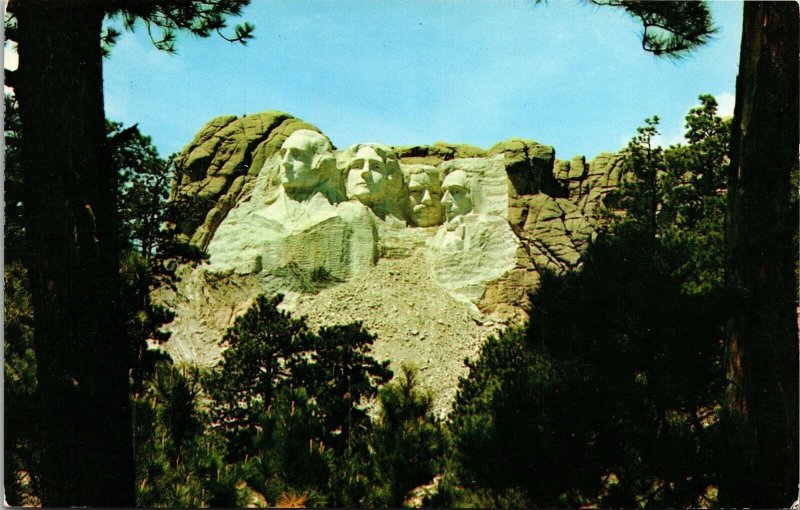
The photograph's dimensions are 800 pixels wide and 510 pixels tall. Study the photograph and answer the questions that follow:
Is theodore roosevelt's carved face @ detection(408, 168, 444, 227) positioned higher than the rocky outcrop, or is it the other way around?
the rocky outcrop

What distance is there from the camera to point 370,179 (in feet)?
42.3

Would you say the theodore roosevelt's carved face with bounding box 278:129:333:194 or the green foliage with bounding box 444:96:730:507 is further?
the theodore roosevelt's carved face with bounding box 278:129:333:194

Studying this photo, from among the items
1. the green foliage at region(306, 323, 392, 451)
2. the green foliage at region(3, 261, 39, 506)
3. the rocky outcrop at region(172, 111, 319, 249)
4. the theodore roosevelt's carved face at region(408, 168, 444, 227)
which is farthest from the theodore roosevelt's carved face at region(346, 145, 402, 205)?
the green foliage at region(3, 261, 39, 506)

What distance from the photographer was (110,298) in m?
3.81

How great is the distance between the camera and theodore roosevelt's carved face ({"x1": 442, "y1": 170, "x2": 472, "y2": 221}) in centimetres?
1278

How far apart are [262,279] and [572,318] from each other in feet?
22.8

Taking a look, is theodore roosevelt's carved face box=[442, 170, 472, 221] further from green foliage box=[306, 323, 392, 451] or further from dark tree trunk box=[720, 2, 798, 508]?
dark tree trunk box=[720, 2, 798, 508]

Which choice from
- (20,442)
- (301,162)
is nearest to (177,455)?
(20,442)

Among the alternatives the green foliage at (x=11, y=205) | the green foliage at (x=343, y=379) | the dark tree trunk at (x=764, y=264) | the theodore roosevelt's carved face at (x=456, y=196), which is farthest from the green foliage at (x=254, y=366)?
the theodore roosevelt's carved face at (x=456, y=196)

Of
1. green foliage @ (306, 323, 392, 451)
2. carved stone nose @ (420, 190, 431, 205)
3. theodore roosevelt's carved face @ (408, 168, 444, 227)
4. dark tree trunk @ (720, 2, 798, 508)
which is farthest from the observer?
carved stone nose @ (420, 190, 431, 205)

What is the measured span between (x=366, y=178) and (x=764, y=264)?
8.47 meters

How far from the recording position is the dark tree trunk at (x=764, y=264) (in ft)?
15.5

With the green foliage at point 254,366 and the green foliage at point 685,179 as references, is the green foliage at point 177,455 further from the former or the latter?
the green foliage at point 685,179

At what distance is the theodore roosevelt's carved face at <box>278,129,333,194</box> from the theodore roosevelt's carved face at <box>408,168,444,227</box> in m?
1.46
